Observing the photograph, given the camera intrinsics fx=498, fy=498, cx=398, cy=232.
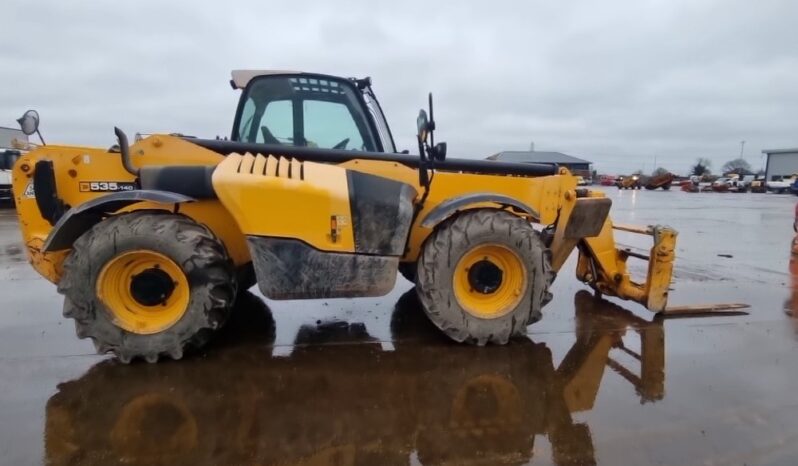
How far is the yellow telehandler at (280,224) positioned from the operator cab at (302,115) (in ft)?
0.04

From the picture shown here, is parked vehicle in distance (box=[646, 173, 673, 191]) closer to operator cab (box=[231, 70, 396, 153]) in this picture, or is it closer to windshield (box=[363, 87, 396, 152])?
windshield (box=[363, 87, 396, 152])

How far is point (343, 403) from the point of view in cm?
298

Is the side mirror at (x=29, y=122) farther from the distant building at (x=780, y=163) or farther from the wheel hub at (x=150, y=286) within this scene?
the distant building at (x=780, y=163)

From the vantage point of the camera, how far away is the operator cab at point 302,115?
175 inches

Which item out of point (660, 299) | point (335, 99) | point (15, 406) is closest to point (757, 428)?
point (660, 299)

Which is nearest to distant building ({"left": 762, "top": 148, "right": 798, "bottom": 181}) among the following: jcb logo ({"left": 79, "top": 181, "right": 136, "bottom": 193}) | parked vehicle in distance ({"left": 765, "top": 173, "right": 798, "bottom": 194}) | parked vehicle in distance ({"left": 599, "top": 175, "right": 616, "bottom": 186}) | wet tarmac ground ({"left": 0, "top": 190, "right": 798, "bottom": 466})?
parked vehicle in distance ({"left": 765, "top": 173, "right": 798, "bottom": 194})

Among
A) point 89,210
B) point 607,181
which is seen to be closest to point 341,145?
point 89,210

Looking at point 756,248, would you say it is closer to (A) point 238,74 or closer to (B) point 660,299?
(B) point 660,299

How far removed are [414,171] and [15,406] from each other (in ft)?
10.0

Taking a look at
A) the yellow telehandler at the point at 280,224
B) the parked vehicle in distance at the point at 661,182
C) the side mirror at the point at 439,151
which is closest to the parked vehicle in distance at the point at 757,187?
the parked vehicle in distance at the point at 661,182

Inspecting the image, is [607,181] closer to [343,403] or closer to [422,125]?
[422,125]

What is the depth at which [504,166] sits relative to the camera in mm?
4523

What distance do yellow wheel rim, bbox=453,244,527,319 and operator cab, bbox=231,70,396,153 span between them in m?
1.36

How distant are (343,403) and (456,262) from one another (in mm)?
1366
